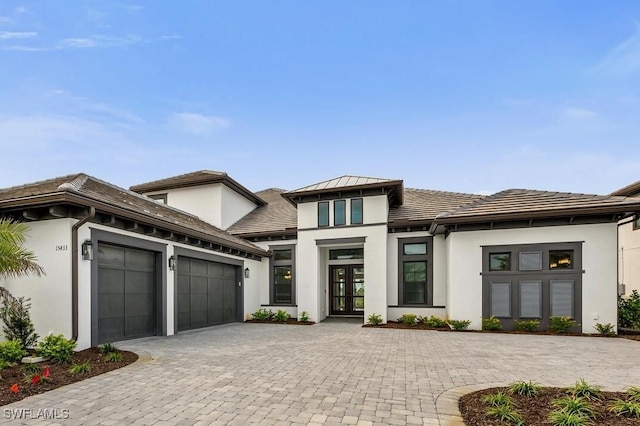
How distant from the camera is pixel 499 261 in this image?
11242 millimetres

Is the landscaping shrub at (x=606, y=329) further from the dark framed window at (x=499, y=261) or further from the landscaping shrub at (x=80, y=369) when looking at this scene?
the landscaping shrub at (x=80, y=369)

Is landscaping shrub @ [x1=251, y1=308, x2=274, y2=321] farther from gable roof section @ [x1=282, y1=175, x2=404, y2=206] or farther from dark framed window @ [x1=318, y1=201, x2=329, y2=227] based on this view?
gable roof section @ [x1=282, y1=175, x2=404, y2=206]

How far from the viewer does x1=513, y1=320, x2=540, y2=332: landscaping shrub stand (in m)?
10.5

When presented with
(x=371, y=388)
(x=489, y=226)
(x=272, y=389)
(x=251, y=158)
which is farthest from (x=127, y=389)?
(x=251, y=158)

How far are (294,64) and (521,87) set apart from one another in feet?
29.2

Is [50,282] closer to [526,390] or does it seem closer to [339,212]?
[526,390]

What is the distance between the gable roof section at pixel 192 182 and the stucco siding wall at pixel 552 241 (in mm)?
10656

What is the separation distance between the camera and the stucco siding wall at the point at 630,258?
1418 centimetres

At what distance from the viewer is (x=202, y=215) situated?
56.3ft

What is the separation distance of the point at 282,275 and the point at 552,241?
1007cm

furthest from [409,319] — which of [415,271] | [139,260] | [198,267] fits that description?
[139,260]

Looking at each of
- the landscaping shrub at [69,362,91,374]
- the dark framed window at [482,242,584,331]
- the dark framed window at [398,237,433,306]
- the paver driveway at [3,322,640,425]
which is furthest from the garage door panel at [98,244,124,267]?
the dark framed window at [482,242,584,331]

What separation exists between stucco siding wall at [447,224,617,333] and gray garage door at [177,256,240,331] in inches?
316

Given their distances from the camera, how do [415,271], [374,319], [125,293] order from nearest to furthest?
[125,293], [374,319], [415,271]
